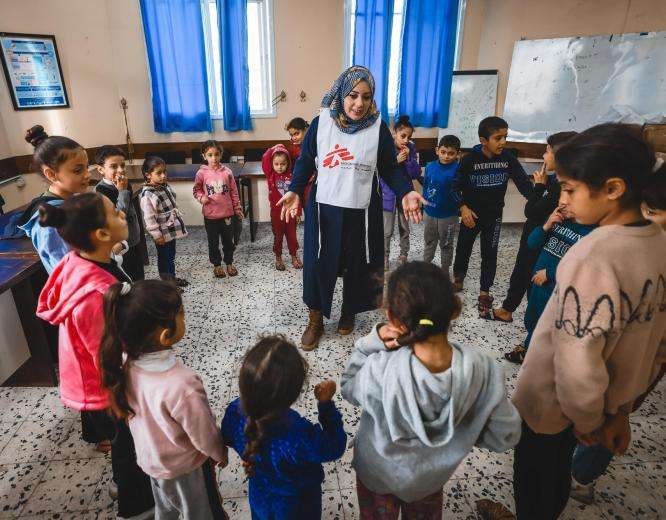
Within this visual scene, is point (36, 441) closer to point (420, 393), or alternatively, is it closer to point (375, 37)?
point (420, 393)

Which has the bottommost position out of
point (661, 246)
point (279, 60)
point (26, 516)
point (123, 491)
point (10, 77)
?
point (26, 516)

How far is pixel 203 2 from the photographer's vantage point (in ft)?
16.0

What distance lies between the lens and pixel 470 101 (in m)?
5.45

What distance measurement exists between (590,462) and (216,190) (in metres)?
2.77

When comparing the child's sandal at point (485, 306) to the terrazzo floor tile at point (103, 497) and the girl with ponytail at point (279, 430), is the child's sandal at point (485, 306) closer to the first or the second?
the girl with ponytail at point (279, 430)

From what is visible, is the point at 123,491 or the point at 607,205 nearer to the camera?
the point at 607,205

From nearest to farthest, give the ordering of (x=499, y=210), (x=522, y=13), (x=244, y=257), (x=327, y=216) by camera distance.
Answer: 1. (x=327, y=216)
2. (x=499, y=210)
3. (x=244, y=257)
4. (x=522, y=13)

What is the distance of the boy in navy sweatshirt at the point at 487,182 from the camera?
2.44 metres

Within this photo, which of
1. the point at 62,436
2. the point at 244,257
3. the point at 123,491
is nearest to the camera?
the point at 123,491

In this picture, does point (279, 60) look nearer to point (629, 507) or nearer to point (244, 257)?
point (244, 257)

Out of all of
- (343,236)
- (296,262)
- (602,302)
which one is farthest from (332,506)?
(296,262)

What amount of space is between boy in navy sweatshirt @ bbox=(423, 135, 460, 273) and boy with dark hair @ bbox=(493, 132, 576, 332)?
0.61m

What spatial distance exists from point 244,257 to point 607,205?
3212mm

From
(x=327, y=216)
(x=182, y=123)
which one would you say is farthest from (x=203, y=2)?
(x=327, y=216)
